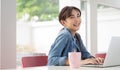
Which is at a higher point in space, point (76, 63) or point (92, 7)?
point (92, 7)

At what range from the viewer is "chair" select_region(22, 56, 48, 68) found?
160 cm

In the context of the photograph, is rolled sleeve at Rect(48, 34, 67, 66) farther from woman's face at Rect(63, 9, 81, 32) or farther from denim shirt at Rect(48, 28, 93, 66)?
woman's face at Rect(63, 9, 81, 32)

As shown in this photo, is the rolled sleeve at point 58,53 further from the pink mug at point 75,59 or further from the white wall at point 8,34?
the white wall at point 8,34

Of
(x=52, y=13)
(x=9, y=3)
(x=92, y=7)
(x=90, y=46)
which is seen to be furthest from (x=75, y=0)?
(x=52, y=13)

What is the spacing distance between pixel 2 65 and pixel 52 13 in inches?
171

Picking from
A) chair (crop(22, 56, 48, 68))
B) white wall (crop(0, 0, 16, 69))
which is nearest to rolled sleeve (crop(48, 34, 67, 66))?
chair (crop(22, 56, 48, 68))

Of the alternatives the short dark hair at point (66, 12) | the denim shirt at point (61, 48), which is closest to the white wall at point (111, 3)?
the short dark hair at point (66, 12)

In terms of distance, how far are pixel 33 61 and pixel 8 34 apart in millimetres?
279

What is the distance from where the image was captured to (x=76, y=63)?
123cm

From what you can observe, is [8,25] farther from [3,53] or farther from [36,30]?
[36,30]

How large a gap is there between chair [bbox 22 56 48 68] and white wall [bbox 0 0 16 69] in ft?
0.62

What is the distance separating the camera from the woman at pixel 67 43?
147 centimetres

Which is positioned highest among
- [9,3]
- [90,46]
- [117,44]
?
[9,3]

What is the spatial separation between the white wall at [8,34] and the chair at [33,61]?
7.4 inches
